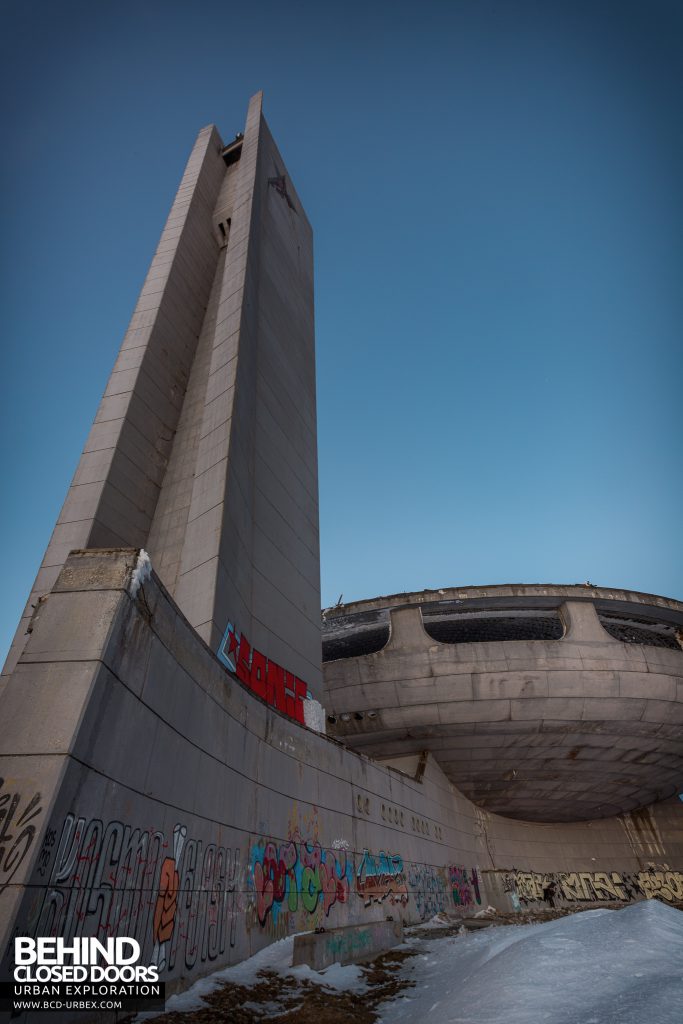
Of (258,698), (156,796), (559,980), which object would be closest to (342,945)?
(258,698)

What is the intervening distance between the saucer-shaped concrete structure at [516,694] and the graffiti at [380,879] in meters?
7.47

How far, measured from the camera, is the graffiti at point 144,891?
4.92m

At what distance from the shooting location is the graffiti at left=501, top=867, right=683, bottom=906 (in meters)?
30.8

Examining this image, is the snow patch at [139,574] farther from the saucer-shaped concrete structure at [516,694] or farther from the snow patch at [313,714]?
the saucer-shaped concrete structure at [516,694]

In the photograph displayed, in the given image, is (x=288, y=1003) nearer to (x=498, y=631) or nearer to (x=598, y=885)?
(x=498, y=631)

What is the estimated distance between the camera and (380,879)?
53.4 feet

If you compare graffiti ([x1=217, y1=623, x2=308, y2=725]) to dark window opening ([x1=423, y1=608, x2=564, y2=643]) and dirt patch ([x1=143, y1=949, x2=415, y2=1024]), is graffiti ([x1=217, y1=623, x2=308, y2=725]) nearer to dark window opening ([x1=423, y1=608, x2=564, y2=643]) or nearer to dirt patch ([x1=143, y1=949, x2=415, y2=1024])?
dirt patch ([x1=143, y1=949, x2=415, y2=1024])

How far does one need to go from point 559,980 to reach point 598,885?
36.8m

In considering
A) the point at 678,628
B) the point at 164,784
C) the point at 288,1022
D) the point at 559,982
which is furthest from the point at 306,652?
the point at 678,628

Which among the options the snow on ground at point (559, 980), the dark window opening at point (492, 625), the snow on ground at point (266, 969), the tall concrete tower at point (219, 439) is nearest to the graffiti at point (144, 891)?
the snow on ground at point (266, 969)

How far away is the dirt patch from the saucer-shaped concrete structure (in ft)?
56.7

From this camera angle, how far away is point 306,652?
18.6m

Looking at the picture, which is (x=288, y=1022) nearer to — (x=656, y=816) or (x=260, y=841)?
(x=260, y=841)

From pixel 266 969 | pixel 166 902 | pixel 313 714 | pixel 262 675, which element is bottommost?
pixel 266 969
